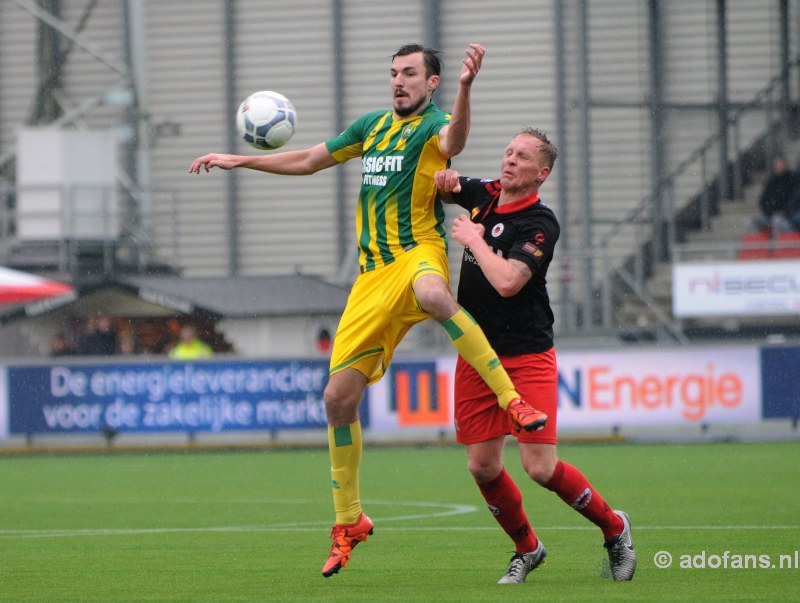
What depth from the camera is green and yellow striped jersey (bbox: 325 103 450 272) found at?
7551 mm

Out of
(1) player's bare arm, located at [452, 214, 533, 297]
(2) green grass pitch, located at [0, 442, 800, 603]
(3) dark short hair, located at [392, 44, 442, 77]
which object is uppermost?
(3) dark short hair, located at [392, 44, 442, 77]

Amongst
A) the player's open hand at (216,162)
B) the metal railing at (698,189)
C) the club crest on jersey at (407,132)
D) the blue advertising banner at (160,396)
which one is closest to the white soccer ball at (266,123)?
the player's open hand at (216,162)

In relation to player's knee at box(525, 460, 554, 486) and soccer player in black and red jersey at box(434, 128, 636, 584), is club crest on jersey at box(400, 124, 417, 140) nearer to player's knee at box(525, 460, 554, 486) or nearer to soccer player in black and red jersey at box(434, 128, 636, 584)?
soccer player in black and red jersey at box(434, 128, 636, 584)

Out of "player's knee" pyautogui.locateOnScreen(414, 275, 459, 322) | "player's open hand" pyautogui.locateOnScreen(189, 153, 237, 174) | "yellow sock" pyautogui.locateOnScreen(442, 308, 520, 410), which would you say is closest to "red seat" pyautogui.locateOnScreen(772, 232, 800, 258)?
"player's open hand" pyautogui.locateOnScreen(189, 153, 237, 174)

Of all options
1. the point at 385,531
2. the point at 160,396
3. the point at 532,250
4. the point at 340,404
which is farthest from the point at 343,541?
the point at 160,396

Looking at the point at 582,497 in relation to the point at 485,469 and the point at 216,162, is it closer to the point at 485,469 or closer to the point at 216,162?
the point at 485,469

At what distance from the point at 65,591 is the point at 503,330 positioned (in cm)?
231

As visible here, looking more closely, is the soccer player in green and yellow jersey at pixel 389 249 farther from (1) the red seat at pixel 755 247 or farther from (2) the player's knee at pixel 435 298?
(1) the red seat at pixel 755 247

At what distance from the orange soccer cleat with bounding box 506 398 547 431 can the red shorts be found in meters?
0.18

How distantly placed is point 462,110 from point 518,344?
111cm

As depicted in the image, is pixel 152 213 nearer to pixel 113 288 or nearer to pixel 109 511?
pixel 113 288

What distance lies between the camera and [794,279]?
70.8 ft

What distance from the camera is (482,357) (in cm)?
709

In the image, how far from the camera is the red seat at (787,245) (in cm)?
2172
